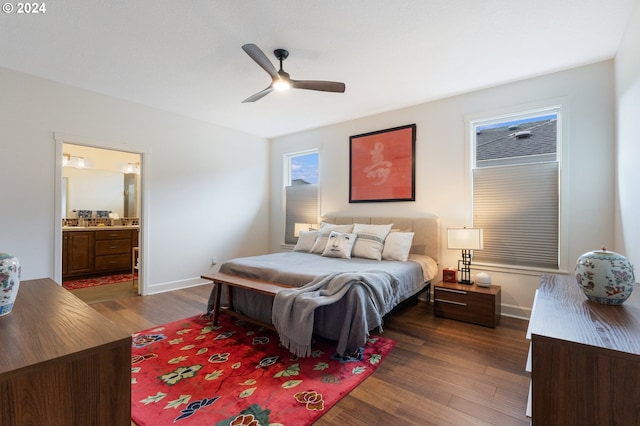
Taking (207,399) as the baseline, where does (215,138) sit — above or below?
above

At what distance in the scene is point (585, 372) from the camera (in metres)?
0.90

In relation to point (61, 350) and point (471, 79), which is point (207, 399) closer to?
point (61, 350)

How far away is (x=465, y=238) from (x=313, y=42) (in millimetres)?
2520

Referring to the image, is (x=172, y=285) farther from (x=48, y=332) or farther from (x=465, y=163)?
(x=465, y=163)

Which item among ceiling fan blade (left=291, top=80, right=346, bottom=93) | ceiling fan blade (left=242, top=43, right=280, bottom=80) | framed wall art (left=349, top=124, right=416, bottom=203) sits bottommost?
framed wall art (left=349, top=124, right=416, bottom=203)

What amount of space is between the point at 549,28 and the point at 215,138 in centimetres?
445

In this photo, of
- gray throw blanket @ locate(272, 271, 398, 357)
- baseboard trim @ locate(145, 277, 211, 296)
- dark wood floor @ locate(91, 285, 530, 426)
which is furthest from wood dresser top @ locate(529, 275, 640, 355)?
baseboard trim @ locate(145, 277, 211, 296)

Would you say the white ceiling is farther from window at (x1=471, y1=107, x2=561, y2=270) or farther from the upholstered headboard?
the upholstered headboard

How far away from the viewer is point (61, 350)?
31.0 inches

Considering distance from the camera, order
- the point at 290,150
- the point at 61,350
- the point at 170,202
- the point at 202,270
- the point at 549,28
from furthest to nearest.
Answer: the point at 290,150
the point at 202,270
the point at 170,202
the point at 549,28
the point at 61,350

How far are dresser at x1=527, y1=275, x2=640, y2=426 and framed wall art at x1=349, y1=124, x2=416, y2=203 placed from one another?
10.1 ft

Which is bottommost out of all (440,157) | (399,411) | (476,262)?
(399,411)

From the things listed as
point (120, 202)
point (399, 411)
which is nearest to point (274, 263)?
point (399, 411)

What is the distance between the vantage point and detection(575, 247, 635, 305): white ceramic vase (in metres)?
1.24
